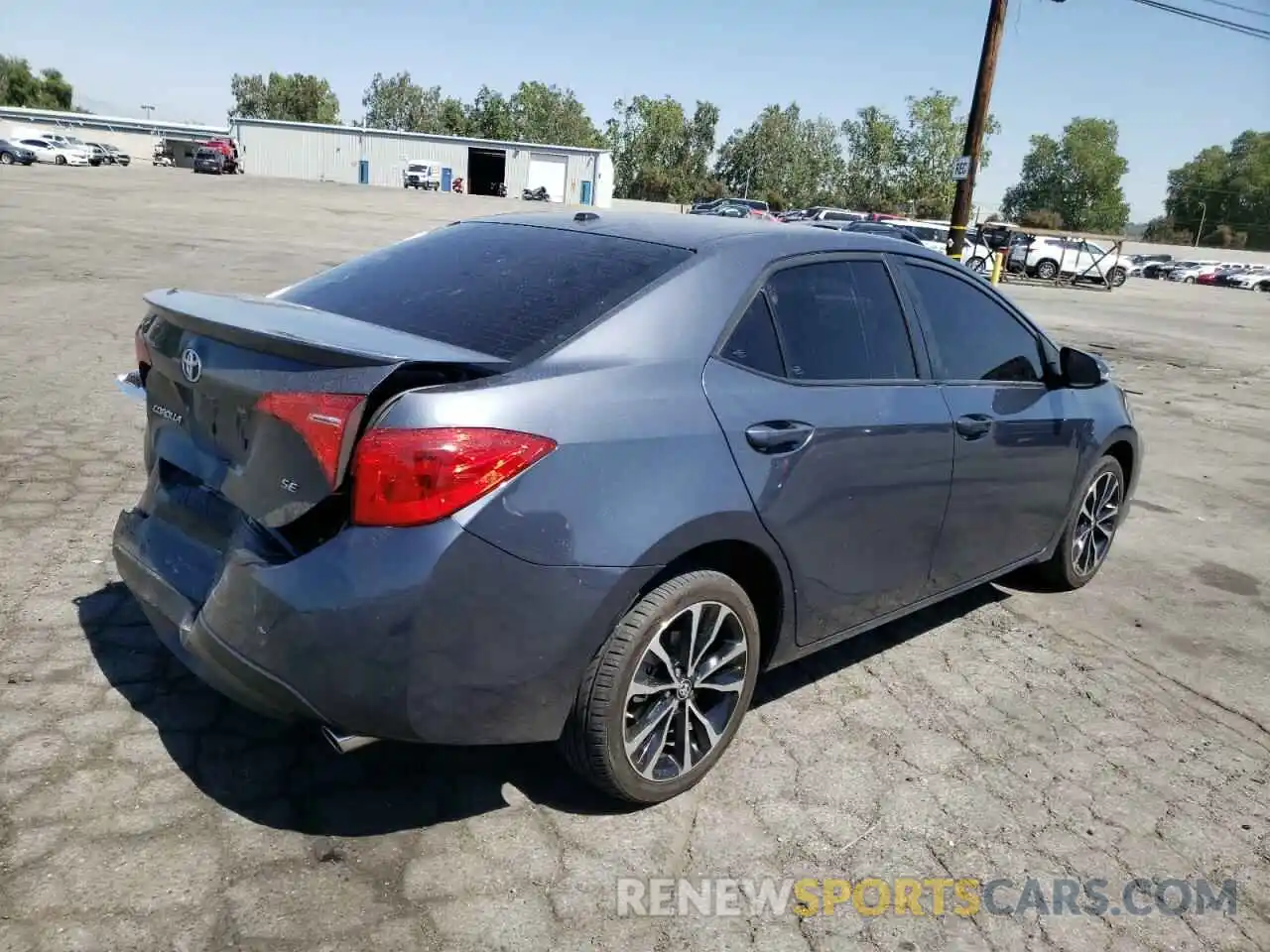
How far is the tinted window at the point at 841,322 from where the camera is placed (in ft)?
10.3

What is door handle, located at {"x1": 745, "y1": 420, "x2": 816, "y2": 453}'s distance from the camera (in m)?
2.84

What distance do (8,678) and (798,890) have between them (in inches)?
103

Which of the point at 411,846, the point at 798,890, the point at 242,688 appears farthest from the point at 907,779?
the point at 242,688

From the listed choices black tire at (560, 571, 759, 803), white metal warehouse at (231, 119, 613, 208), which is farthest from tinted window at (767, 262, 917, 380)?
white metal warehouse at (231, 119, 613, 208)

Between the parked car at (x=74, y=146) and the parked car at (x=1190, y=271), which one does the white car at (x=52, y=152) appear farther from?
the parked car at (x=1190, y=271)

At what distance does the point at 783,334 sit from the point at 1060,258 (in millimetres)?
37578

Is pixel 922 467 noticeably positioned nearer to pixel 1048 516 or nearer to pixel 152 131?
pixel 1048 516

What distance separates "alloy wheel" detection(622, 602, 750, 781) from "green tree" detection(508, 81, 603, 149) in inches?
4606

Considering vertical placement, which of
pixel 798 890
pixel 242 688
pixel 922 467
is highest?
pixel 922 467

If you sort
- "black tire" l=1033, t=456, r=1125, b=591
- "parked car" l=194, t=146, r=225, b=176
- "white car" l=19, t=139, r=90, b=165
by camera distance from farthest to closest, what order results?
"parked car" l=194, t=146, r=225, b=176, "white car" l=19, t=139, r=90, b=165, "black tire" l=1033, t=456, r=1125, b=591

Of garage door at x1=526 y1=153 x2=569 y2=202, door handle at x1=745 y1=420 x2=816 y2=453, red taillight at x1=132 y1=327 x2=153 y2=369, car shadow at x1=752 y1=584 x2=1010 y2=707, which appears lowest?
A: car shadow at x1=752 y1=584 x2=1010 y2=707

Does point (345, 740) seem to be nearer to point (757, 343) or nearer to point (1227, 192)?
point (757, 343)

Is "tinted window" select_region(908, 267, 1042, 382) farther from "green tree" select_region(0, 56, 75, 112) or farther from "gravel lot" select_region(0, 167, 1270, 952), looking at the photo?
"green tree" select_region(0, 56, 75, 112)

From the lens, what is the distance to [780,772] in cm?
312
